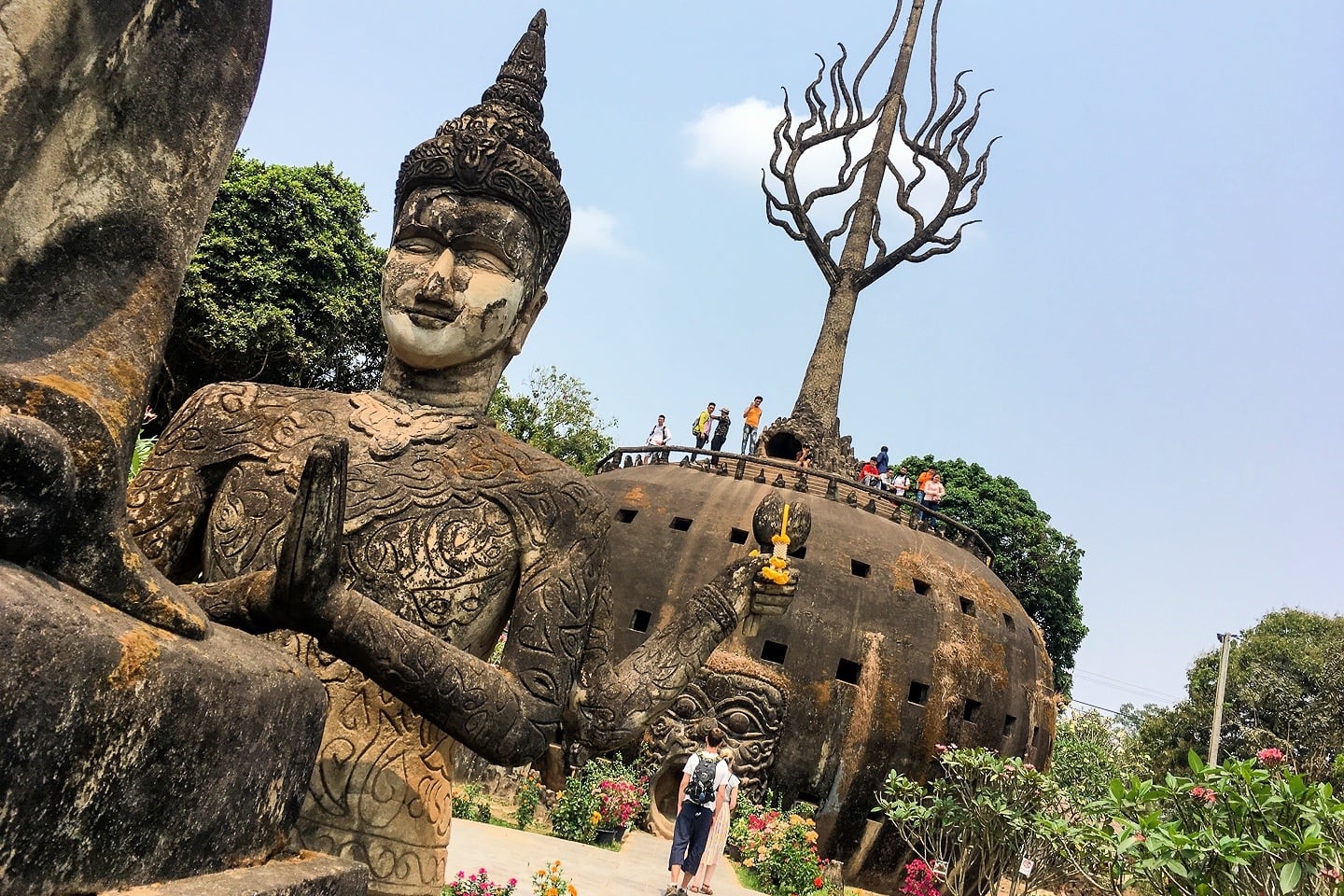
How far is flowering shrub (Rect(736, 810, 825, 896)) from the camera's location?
13453 millimetres

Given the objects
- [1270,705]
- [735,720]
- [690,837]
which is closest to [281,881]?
[690,837]

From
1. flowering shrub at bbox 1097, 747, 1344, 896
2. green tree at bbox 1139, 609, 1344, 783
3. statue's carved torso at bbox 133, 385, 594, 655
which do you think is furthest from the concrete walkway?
green tree at bbox 1139, 609, 1344, 783

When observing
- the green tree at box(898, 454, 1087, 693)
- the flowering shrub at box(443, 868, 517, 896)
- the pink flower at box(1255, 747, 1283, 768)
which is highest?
the green tree at box(898, 454, 1087, 693)

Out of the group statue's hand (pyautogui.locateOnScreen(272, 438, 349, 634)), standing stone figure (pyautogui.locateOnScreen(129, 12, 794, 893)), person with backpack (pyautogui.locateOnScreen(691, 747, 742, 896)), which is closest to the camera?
statue's hand (pyautogui.locateOnScreen(272, 438, 349, 634))

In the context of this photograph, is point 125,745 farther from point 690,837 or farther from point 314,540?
point 690,837

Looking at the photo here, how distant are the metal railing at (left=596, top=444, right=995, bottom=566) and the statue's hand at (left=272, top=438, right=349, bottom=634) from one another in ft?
54.5

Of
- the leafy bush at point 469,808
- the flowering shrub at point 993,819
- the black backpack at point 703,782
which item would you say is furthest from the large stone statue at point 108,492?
the leafy bush at point 469,808

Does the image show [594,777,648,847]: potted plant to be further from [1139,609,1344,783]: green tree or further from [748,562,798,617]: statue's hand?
[1139,609,1344,783]: green tree

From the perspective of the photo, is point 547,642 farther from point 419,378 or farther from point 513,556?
point 419,378

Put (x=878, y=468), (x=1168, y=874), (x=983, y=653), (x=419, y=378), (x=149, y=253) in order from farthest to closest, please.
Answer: (x=878, y=468)
(x=983, y=653)
(x=1168, y=874)
(x=419, y=378)
(x=149, y=253)

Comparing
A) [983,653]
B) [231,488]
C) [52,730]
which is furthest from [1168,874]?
[983,653]

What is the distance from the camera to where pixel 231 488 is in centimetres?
310

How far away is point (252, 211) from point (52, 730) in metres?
19.3

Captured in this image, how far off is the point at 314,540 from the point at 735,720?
14.0 meters
